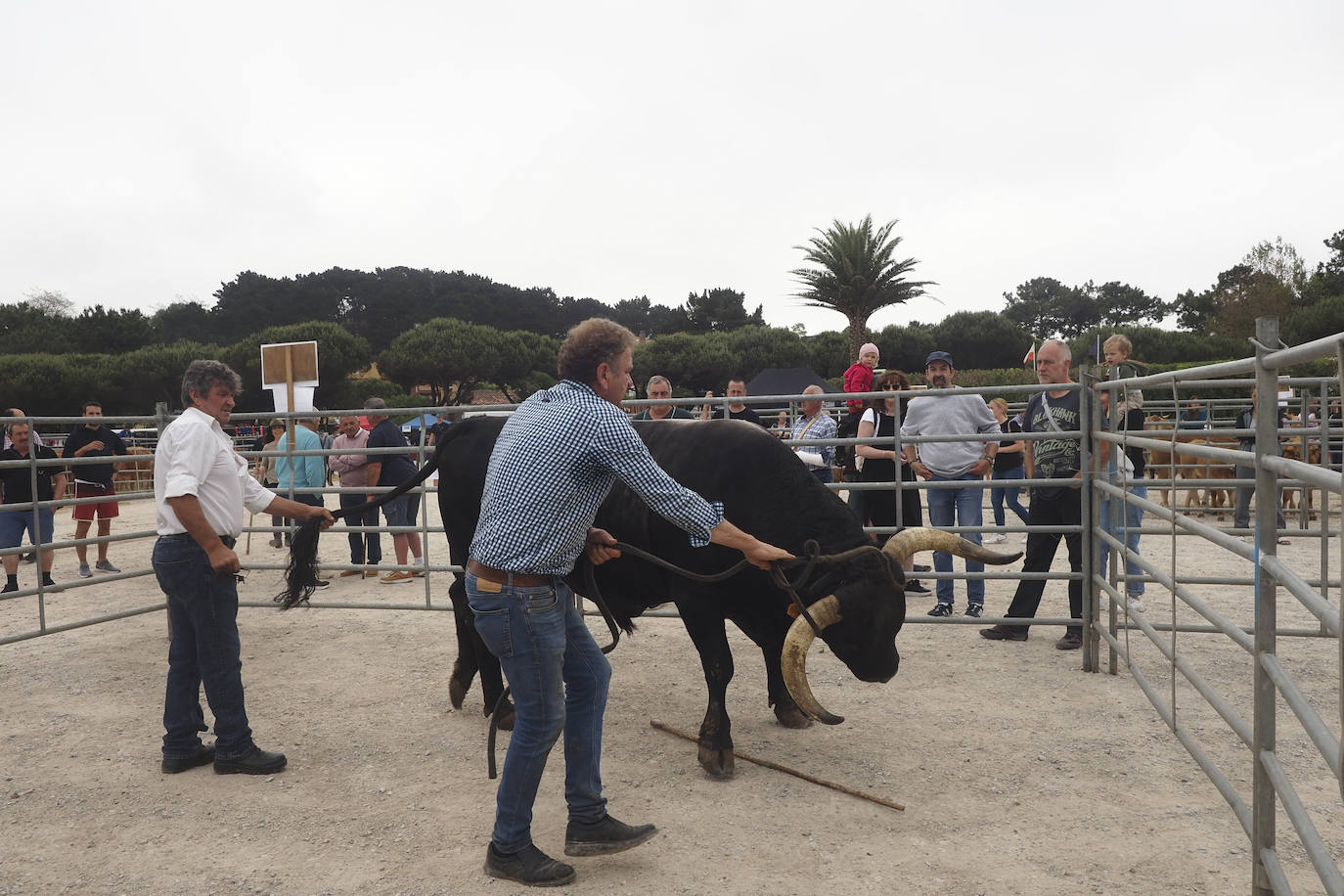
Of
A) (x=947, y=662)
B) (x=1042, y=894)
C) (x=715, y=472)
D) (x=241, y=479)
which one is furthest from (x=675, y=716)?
(x=241, y=479)

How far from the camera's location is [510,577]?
9.36 feet

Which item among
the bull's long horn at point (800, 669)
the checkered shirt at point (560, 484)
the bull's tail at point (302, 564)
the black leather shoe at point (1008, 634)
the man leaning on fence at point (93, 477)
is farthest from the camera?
the man leaning on fence at point (93, 477)

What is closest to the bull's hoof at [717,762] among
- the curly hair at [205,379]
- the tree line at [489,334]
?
the curly hair at [205,379]

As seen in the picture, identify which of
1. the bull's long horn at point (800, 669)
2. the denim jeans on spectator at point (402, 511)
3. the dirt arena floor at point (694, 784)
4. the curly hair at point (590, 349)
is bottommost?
the dirt arena floor at point (694, 784)

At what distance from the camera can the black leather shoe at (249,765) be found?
402cm

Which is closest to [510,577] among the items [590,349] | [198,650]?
[590,349]

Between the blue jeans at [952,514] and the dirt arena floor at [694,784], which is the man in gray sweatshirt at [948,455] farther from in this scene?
the dirt arena floor at [694,784]

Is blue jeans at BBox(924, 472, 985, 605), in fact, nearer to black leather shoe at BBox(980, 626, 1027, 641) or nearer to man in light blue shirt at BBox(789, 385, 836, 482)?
black leather shoe at BBox(980, 626, 1027, 641)

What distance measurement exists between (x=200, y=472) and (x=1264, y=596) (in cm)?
394

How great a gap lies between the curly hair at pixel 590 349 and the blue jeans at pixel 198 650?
205cm

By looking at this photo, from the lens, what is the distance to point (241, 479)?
436cm

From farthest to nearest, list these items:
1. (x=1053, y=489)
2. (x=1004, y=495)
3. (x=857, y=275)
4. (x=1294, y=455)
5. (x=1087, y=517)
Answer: (x=857, y=275), (x=1294, y=455), (x=1004, y=495), (x=1053, y=489), (x=1087, y=517)

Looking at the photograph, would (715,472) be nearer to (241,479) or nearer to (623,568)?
(623,568)

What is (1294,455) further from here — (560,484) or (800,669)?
(560,484)
